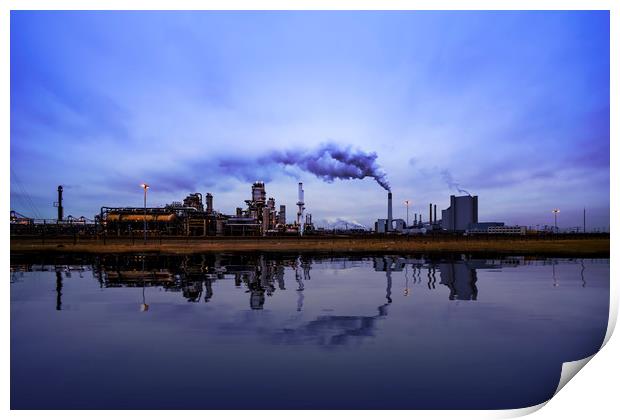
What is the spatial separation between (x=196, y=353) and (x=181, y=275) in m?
12.2

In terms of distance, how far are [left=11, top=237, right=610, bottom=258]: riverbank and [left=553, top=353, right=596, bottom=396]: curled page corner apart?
2743cm

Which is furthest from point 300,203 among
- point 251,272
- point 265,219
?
point 251,272

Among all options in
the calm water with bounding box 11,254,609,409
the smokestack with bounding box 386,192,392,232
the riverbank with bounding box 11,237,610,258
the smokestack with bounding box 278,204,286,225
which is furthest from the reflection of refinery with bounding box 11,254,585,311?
the smokestack with bounding box 278,204,286,225

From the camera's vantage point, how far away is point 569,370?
9.71 meters

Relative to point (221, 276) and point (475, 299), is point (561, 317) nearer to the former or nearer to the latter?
point (475, 299)

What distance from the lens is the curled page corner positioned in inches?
370

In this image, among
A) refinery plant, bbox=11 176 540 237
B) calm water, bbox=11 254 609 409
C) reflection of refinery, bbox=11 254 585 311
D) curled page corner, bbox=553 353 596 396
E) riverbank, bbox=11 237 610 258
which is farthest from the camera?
refinery plant, bbox=11 176 540 237

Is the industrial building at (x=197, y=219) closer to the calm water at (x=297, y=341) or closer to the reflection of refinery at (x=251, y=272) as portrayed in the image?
the reflection of refinery at (x=251, y=272)

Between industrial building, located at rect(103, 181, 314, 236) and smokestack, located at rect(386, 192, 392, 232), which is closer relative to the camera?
industrial building, located at rect(103, 181, 314, 236)

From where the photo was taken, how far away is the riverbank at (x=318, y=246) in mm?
36191

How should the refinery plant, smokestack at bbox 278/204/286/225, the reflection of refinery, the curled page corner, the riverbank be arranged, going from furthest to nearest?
1. smokestack at bbox 278/204/286/225
2. the refinery plant
3. the riverbank
4. the reflection of refinery
5. the curled page corner

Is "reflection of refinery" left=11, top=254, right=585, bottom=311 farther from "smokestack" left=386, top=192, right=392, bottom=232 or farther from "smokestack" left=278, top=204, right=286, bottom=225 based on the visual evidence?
"smokestack" left=278, top=204, right=286, bottom=225

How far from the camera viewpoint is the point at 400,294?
53.3 ft
